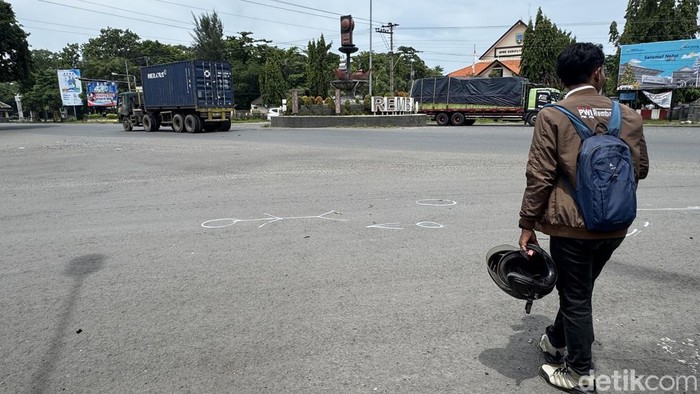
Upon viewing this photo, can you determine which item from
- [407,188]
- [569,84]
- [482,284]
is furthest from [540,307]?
[407,188]

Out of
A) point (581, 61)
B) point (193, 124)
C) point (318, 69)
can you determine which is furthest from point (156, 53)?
point (581, 61)

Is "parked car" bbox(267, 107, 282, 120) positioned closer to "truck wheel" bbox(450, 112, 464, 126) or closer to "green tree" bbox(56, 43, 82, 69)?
"truck wheel" bbox(450, 112, 464, 126)

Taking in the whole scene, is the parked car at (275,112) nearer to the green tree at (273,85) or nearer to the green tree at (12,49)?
the green tree at (273,85)

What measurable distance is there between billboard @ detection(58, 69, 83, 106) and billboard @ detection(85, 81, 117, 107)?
132cm

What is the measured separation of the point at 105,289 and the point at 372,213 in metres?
3.51

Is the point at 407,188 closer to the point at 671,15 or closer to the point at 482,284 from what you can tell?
the point at 482,284

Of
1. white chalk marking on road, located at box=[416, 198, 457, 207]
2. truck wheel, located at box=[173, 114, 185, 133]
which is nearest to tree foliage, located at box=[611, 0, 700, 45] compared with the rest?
truck wheel, located at box=[173, 114, 185, 133]

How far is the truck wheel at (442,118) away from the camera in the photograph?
32875 mm

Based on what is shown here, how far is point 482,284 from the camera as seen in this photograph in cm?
389

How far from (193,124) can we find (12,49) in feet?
76.8

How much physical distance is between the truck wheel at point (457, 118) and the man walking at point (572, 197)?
3103 cm

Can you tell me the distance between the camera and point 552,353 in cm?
271

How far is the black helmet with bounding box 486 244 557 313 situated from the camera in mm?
2424

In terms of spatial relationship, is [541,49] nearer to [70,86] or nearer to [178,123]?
[178,123]
